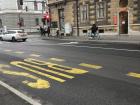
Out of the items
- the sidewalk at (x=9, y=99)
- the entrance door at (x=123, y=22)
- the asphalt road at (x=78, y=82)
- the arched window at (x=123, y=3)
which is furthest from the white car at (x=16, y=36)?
the sidewalk at (x=9, y=99)

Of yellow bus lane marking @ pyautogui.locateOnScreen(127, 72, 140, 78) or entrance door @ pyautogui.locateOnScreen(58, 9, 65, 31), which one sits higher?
entrance door @ pyautogui.locateOnScreen(58, 9, 65, 31)

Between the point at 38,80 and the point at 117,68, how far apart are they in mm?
2958

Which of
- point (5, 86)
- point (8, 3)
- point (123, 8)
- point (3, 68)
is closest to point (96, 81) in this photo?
point (5, 86)

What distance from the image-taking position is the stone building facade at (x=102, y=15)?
1401 inches

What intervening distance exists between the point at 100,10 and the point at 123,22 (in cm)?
416

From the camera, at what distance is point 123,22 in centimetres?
3716

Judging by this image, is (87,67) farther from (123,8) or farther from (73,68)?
(123,8)

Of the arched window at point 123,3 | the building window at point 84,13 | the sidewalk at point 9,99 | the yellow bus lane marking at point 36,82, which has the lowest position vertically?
the sidewalk at point 9,99

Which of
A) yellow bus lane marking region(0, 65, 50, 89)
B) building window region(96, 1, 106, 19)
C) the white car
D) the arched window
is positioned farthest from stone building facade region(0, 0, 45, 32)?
yellow bus lane marking region(0, 65, 50, 89)

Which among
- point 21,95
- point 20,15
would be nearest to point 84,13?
point 21,95

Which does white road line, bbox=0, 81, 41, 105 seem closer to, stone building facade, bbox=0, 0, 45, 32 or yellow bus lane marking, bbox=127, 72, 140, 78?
yellow bus lane marking, bbox=127, 72, 140, 78

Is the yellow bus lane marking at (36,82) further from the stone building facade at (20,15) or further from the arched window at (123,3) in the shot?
the stone building facade at (20,15)

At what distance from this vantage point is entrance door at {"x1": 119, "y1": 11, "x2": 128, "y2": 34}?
36875 millimetres

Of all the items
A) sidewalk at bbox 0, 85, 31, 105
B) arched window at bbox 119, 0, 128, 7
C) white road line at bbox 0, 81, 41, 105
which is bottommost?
sidewalk at bbox 0, 85, 31, 105
